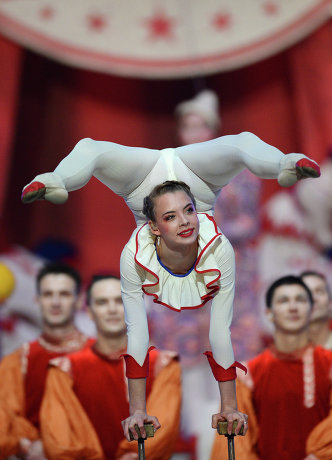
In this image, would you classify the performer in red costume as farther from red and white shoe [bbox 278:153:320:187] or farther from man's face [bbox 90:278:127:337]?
man's face [bbox 90:278:127:337]

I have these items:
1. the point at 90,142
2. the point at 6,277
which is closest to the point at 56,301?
the point at 6,277

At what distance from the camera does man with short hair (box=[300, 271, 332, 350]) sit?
Result: 3.61 metres

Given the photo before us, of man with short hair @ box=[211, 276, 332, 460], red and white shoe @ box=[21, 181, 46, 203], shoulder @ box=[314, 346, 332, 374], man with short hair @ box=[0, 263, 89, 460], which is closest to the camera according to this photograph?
red and white shoe @ box=[21, 181, 46, 203]

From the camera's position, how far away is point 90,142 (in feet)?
7.40

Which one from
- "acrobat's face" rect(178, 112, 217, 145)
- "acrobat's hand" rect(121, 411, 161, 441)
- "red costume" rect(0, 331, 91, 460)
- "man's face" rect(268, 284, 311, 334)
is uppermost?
"acrobat's face" rect(178, 112, 217, 145)

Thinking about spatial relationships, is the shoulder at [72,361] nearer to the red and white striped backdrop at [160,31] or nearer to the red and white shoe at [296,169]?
the red and white shoe at [296,169]

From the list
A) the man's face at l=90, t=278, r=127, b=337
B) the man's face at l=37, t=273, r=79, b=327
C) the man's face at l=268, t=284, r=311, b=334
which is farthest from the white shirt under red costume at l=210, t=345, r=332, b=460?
the man's face at l=37, t=273, r=79, b=327

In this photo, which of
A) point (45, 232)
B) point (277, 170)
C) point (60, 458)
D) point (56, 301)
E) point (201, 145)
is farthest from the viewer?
point (45, 232)

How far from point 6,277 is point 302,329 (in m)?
1.61

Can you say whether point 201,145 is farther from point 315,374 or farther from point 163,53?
point 163,53

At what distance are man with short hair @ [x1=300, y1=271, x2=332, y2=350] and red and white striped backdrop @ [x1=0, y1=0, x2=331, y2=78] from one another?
1.78 metres

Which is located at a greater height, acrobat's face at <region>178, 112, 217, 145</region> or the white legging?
acrobat's face at <region>178, 112, 217, 145</region>

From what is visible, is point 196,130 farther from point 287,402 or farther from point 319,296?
point 287,402

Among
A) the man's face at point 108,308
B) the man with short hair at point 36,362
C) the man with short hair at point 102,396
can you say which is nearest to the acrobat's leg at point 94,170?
the man with short hair at point 102,396
